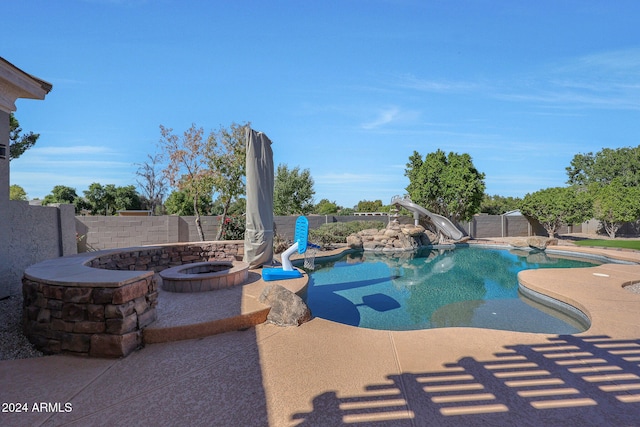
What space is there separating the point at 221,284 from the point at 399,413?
383 centimetres

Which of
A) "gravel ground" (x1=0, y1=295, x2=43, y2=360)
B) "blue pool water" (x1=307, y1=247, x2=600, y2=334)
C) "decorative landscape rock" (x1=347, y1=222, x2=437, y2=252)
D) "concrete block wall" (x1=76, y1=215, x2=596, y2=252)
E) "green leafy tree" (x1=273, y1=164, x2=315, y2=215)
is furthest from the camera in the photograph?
"green leafy tree" (x1=273, y1=164, x2=315, y2=215)

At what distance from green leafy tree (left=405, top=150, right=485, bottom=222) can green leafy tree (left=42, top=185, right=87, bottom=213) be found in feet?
91.5

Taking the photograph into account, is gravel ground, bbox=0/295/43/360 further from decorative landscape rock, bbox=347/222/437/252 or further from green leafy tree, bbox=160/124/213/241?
decorative landscape rock, bbox=347/222/437/252

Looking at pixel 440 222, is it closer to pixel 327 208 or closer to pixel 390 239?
pixel 390 239

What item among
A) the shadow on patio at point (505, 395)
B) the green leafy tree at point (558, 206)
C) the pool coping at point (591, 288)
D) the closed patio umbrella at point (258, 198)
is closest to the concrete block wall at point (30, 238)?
the closed patio umbrella at point (258, 198)

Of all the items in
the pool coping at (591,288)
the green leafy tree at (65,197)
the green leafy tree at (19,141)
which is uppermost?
the green leafy tree at (19,141)

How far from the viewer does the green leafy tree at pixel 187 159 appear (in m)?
12.3

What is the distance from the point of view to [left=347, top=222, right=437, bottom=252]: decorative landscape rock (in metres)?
14.9

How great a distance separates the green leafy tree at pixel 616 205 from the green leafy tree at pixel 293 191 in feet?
63.7

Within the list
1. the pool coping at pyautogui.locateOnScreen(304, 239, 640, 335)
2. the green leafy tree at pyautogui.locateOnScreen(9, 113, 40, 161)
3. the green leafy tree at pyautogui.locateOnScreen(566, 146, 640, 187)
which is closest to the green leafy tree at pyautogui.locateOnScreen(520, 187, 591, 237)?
the pool coping at pyautogui.locateOnScreen(304, 239, 640, 335)

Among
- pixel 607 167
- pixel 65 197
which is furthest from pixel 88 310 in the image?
pixel 607 167

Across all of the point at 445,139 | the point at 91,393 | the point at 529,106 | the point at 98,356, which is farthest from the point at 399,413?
the point at 445,139

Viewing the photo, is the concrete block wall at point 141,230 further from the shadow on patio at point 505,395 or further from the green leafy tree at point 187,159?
the shadow on patio at point 505,395

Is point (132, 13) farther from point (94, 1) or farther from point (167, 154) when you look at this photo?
point (167, 154)
